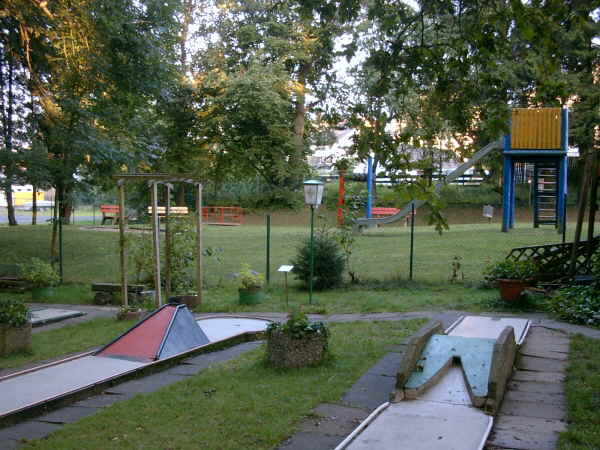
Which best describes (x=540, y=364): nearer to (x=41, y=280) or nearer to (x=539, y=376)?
(x=539, y=376)

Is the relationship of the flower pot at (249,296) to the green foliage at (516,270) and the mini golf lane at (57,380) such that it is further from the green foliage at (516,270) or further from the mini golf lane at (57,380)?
the green foliage at (516,270)

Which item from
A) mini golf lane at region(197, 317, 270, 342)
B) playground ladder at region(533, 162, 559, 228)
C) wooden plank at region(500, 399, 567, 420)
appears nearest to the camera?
wooden plank at region(500, 399, 567, 420)

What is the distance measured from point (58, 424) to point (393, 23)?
547 centimetres

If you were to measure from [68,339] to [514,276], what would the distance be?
24.6 ft

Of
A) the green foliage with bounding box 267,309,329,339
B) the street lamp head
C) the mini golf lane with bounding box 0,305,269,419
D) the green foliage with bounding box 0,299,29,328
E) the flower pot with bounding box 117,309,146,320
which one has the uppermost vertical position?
the street lamp head

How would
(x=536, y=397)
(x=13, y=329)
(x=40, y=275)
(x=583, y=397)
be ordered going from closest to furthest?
1. (x=583, y=397)
2. (x=536, y=397)
3. (x=13, y=329)
4. (x=40, y=275)

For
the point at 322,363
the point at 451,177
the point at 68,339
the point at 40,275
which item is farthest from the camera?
the point at 451,177

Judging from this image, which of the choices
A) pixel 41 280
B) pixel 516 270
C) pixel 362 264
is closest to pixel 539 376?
pixel 516 270

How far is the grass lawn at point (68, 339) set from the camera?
26.0ft

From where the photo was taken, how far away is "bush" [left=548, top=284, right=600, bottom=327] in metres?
9.20

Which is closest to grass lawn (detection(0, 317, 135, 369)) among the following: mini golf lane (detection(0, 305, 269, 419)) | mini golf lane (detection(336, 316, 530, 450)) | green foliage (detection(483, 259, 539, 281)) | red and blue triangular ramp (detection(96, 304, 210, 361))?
mini golf lane (detection(0, 305, 269, 419))

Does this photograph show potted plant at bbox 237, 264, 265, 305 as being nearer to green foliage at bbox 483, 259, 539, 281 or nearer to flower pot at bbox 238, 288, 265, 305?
flower pot at bbox 238, 288, 265, 305

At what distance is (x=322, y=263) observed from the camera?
42.0 ft

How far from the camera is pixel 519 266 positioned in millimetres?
10867
